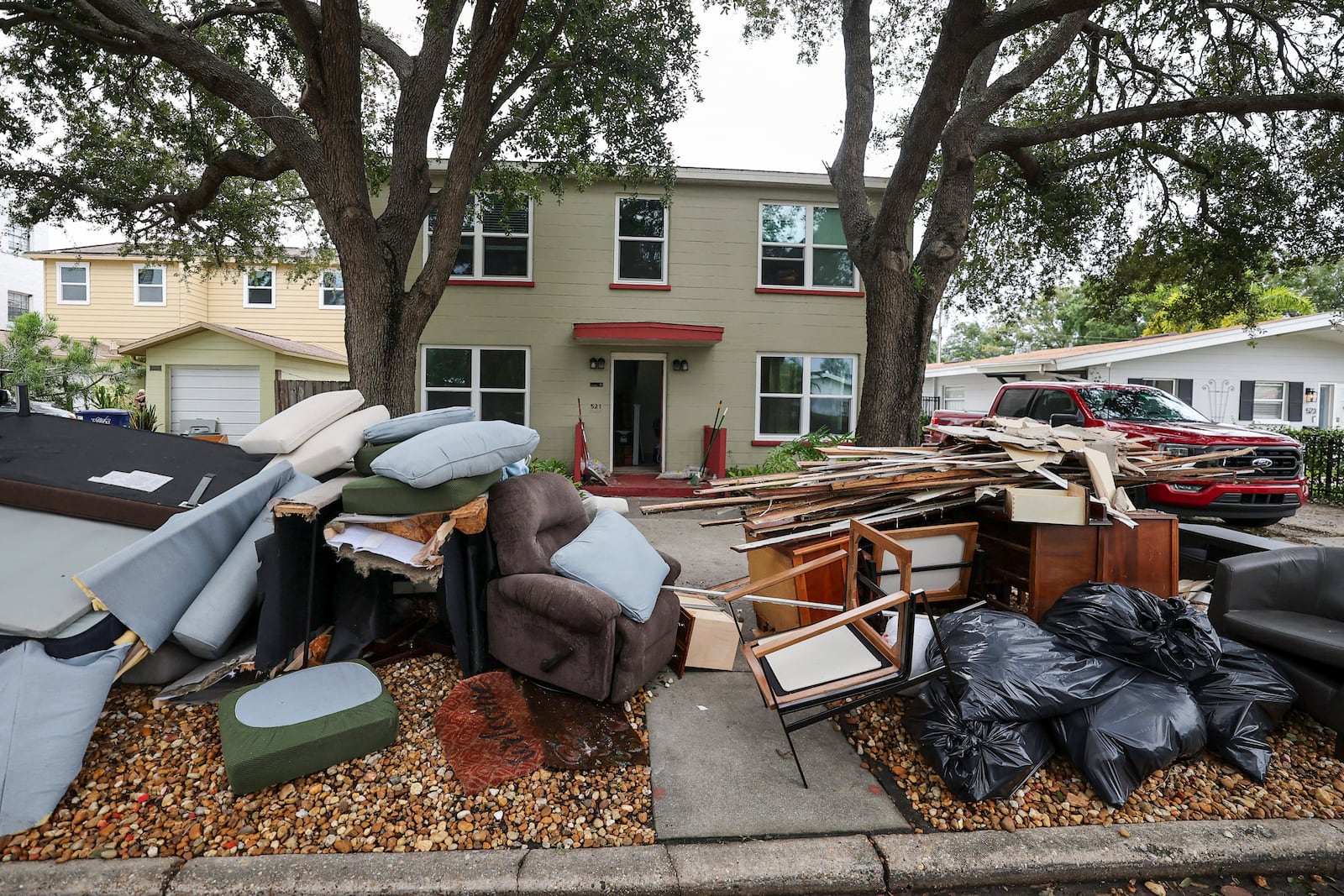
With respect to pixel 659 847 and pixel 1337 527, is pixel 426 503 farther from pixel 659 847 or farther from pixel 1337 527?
pixel 1337 527

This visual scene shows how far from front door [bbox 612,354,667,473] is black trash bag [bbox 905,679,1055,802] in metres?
11.3

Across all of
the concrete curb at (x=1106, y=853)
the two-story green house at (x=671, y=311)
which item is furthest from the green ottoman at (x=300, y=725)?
the two-story green house at (x=671, y=311)

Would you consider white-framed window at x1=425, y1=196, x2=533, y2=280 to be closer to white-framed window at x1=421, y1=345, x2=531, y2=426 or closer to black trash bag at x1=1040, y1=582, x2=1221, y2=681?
white-framed window at x1=421, y1=345, x2=531, y2=426

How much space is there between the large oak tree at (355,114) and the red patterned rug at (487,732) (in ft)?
17.4

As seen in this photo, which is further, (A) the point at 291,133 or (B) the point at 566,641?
(A) the point at 291,133

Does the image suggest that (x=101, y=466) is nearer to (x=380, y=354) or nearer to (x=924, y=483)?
(x=380, y=354)

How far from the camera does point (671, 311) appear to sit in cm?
1242

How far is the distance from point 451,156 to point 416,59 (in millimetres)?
1677

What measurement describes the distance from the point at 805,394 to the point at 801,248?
2.75 meters

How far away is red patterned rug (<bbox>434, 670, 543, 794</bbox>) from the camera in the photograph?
9.44ft

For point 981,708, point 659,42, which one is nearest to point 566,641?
point 981,708

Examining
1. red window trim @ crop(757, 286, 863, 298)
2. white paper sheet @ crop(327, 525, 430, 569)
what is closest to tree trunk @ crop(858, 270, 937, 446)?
red window trim @ crop(757, 286, 863, 298)

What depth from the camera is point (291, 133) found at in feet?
24.1

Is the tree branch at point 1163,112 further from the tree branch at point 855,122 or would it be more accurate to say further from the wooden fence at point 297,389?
the wooden fence at point 297,389
